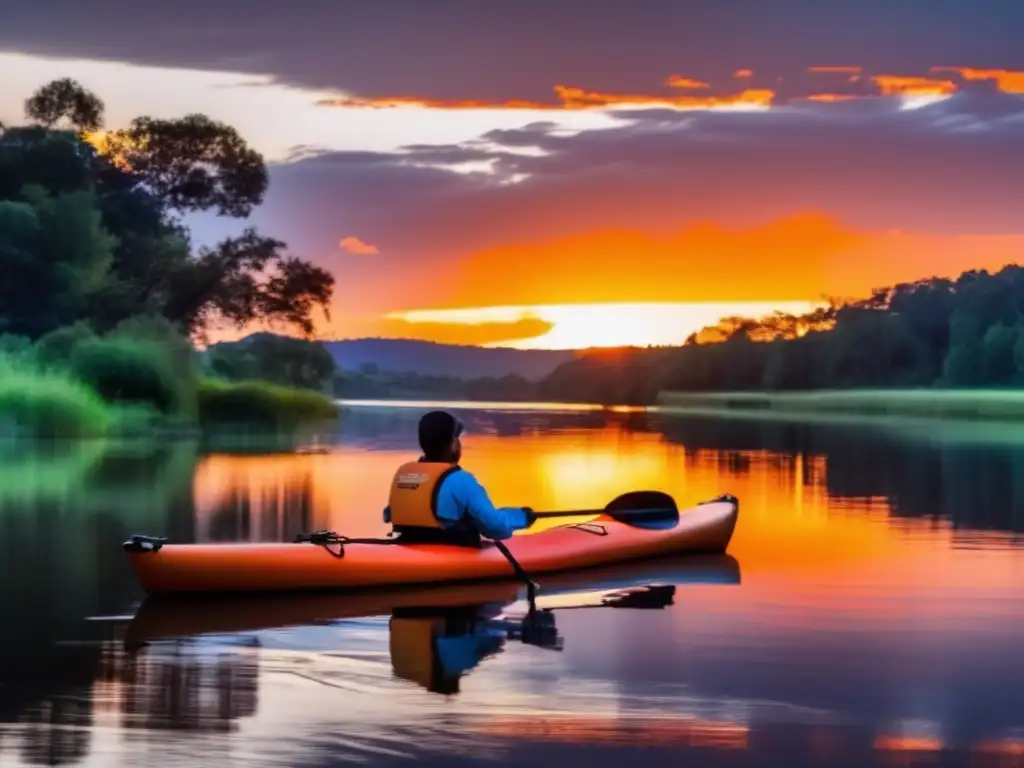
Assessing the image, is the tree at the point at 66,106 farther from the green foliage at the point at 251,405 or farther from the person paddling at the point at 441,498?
the person paddling at the point at 441,498

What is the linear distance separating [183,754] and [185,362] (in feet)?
73.5

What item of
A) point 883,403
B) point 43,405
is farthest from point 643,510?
point 883,403

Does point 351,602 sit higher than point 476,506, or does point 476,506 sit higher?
point 476,506

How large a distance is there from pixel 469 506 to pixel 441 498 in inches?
5.6

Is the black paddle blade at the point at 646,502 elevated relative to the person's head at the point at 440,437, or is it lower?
lower

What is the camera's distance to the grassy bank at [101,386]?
2475 centimetres

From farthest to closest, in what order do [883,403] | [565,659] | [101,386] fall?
1. [883,403]
2. [101,386]
3. [565,659]

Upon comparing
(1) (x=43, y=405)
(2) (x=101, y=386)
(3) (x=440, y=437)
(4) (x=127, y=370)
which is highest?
(4) (x=127, y=370)

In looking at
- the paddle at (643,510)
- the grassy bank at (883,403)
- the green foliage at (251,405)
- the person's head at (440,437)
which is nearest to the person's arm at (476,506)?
the person's head at (440,437)

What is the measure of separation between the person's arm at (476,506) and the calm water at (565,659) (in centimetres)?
32

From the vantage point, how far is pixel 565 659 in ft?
21.9

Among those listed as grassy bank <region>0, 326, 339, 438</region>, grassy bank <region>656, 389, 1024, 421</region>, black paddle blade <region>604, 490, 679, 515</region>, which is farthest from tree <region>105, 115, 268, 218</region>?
black paddle blade <region>604, 490, 679, 515</region>

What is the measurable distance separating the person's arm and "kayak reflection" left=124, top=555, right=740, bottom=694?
0.32 meters

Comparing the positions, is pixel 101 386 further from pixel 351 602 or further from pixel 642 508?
pixel 351 602
